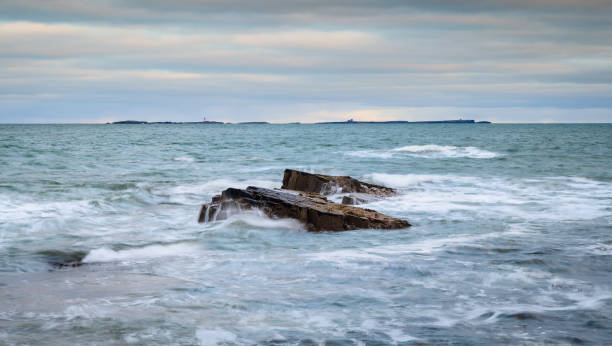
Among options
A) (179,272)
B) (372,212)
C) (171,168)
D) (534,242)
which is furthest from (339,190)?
(171,168)

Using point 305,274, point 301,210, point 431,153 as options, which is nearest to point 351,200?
point 301,210

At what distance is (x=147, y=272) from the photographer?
7762 mm

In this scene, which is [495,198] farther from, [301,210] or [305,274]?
[305,274]

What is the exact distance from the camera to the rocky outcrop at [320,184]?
576 inches

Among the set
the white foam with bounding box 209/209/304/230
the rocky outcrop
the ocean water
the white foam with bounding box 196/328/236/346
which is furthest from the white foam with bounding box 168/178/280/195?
the white foam with bounding box 196/328/236/346

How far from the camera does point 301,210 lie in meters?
10.7

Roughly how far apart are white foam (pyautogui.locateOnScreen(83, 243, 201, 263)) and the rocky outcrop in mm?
5347

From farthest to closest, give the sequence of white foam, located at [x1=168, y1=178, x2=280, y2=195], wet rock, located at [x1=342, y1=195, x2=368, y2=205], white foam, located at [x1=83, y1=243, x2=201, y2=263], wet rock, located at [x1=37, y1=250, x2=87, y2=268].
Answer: white foam, located at [x1=168, y1=178, x2=280, y2=195]
wet rock, located at [x1=342, y1=195, x2=368, y2=205]
white foam, located at [x1=83, y1=243, x2=201, y2=263]
wet rock, located at [x1=37, y1=250, x2=87, y2=268]

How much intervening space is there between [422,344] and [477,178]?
54.7 ft

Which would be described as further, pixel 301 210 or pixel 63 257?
pixel 301 210

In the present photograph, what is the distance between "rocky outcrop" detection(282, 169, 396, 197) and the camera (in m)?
14.6

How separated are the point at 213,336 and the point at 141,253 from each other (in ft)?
13.3

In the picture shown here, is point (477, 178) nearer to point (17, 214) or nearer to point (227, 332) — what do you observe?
point (17, 214)

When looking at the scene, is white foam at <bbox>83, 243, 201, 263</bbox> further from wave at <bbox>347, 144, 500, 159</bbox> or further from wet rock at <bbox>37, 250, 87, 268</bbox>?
wave at <bbox>347, 144, 500, 159</bbox>
